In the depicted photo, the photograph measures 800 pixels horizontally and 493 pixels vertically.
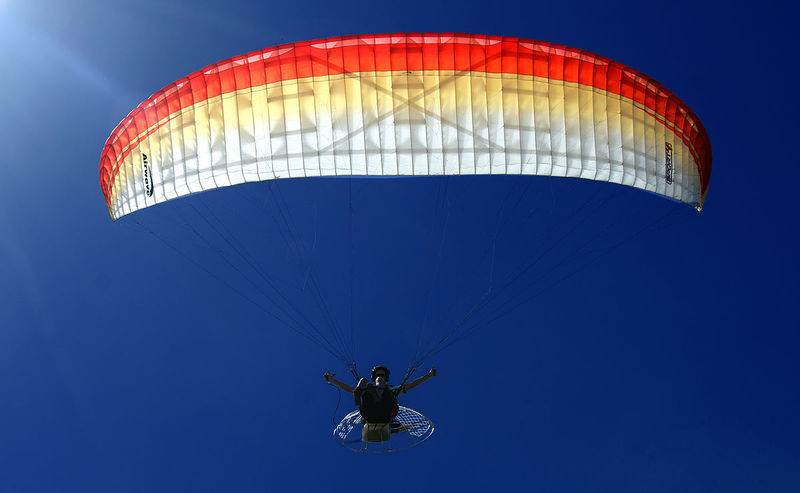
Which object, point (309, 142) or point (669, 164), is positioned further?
point (669, 164)

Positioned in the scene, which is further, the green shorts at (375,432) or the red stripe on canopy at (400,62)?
the green shorts at (375,432)

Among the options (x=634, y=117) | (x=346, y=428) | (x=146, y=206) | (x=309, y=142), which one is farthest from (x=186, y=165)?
(x=634, y=117)

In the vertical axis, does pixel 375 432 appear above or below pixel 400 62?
below

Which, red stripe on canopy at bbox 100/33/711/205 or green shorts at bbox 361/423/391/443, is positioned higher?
red stripe on canopy at bbox 100/33/711/205

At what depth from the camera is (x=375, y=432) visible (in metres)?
15.5

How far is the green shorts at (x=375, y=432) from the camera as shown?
1544 centimetres

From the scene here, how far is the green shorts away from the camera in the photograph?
15.4 m

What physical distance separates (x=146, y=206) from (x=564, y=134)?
832 cm

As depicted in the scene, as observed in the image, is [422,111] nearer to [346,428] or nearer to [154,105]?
[154,105]

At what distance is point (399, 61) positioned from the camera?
47.6 ft

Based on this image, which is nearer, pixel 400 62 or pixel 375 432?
pixel 400 62

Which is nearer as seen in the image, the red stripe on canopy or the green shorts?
the red stripe on canopy

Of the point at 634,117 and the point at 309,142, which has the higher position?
the point at 634,117

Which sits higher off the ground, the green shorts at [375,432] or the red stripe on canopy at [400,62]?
the red stripe on canopy at [400,62]
